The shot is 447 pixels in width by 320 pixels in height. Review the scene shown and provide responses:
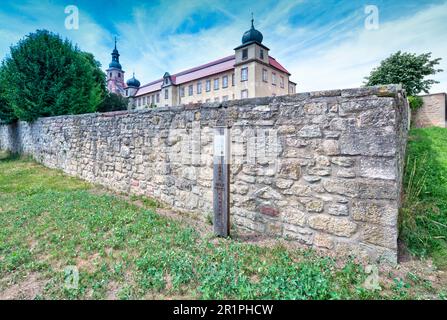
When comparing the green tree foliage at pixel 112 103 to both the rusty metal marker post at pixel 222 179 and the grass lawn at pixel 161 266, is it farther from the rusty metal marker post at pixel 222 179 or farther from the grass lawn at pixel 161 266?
the rusty metal marker post at pixel 222 179

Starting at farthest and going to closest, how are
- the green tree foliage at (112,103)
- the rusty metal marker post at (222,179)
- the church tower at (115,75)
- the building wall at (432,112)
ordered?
the church tower at (115,75)
the green tree foliage at (112,103)
the building wall at (432,112)
the rusty metal marker post at (222,179)

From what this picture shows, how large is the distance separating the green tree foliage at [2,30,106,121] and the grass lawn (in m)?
8.00

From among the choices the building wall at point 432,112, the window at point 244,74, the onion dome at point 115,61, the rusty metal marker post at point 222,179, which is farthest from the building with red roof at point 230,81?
the rusty metal marker post at point 222,179

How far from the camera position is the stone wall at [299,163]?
7.73ft

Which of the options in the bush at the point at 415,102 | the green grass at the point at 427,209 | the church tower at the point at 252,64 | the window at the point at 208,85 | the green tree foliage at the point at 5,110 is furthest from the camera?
the window at the point at 208,85

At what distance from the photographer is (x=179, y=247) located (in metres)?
2.83

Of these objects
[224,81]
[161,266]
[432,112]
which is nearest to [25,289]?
[161,266]

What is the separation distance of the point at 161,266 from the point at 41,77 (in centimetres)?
1168

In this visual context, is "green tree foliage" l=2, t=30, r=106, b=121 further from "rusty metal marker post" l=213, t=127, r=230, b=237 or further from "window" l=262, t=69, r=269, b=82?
"window" l=262, t=69, r=269, b=82

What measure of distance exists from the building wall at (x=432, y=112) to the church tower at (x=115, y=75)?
49.9 metres

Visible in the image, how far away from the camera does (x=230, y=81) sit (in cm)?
2892

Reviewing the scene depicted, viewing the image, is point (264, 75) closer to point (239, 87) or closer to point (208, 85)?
point (239, 87)

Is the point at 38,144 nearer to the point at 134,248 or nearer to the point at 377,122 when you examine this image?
the point at 134,248

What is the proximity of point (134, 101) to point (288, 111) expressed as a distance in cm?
4614
